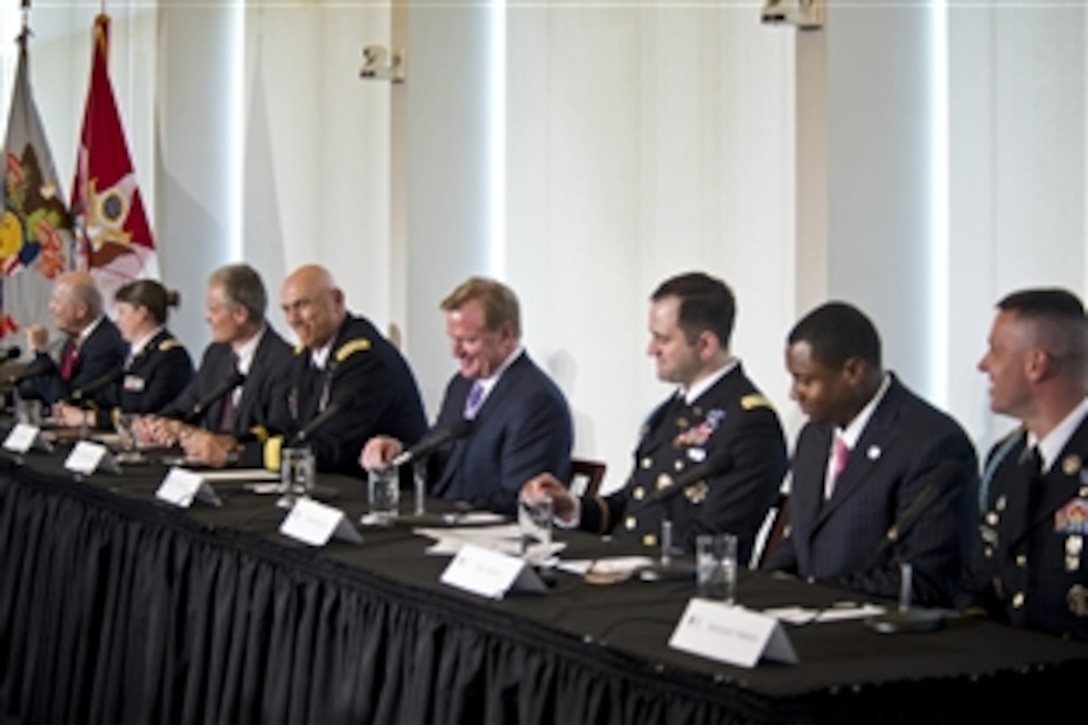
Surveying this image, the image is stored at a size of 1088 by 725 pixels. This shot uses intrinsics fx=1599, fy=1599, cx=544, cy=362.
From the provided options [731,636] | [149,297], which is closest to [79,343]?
[149,297]

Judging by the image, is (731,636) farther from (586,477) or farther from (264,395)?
(264,395)

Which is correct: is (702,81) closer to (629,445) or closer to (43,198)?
(629,445)

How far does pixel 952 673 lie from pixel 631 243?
3458 millimetres

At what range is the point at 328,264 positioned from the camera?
23.0 ft

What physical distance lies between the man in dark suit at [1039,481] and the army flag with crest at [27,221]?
19.3 ft

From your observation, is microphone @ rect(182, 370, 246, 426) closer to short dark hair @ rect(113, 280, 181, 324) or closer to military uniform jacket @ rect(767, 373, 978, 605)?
military uniform jacket @ rect(767, 373, 978, 605)

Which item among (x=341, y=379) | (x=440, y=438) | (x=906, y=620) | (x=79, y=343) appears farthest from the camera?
(x=79, y=343)

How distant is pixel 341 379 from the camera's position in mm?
4812

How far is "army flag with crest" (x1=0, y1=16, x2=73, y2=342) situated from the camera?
306 inches

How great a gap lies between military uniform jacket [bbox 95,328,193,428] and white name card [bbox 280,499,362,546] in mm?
3197

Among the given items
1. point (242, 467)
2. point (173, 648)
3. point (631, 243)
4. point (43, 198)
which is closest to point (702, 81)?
point (631, 243)

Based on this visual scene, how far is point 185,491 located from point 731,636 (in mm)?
1910

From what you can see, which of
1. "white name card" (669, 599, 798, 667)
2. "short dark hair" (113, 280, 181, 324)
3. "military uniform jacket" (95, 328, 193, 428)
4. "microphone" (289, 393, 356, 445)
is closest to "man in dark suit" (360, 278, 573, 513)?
"microphone" (289, 393, 356, 445)

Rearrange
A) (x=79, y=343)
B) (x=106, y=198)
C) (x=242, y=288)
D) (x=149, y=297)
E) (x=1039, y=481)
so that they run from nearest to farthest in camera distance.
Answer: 1. (x=1039, y=481)
2. (x=242, y=288)
3. (x=149, y=297)
4. (x=79, y=343)
5. (x=106, y=198)
